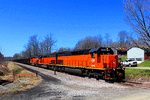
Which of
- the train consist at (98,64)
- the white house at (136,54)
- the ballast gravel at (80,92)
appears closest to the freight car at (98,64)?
the train consist at (98,64)

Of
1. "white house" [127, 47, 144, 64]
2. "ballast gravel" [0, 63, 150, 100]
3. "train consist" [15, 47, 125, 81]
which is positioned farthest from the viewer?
"white house" [127, 47, 144, 64]

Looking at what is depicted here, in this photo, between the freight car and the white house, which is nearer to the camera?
the freight car

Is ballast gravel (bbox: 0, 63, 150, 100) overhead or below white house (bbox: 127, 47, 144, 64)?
below

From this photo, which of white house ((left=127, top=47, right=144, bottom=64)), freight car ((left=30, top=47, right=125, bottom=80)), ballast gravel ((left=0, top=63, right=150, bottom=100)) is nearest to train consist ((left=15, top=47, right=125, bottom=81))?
freight car ((left=30, top=47, right=125, bottom=80))

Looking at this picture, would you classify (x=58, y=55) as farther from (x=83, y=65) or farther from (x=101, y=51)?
(x=101, y=51)

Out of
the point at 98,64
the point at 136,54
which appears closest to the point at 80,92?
→ the point at 98,64

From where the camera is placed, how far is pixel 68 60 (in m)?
20.3

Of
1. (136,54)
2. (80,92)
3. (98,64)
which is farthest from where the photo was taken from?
(136,54)

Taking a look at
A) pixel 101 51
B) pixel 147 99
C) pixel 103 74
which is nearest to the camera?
pixel 147 99

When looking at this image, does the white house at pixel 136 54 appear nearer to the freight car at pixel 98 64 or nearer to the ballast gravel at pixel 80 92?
the freight car at pixel 98 64

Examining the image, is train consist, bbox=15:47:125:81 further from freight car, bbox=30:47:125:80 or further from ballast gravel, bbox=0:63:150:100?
ballast gravel, bbox=0:63:150:100

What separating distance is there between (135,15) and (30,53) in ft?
285

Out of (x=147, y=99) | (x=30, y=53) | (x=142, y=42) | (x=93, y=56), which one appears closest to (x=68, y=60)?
(x=93, y=56)

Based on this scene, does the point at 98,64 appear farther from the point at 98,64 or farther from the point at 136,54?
the point at 136,54
